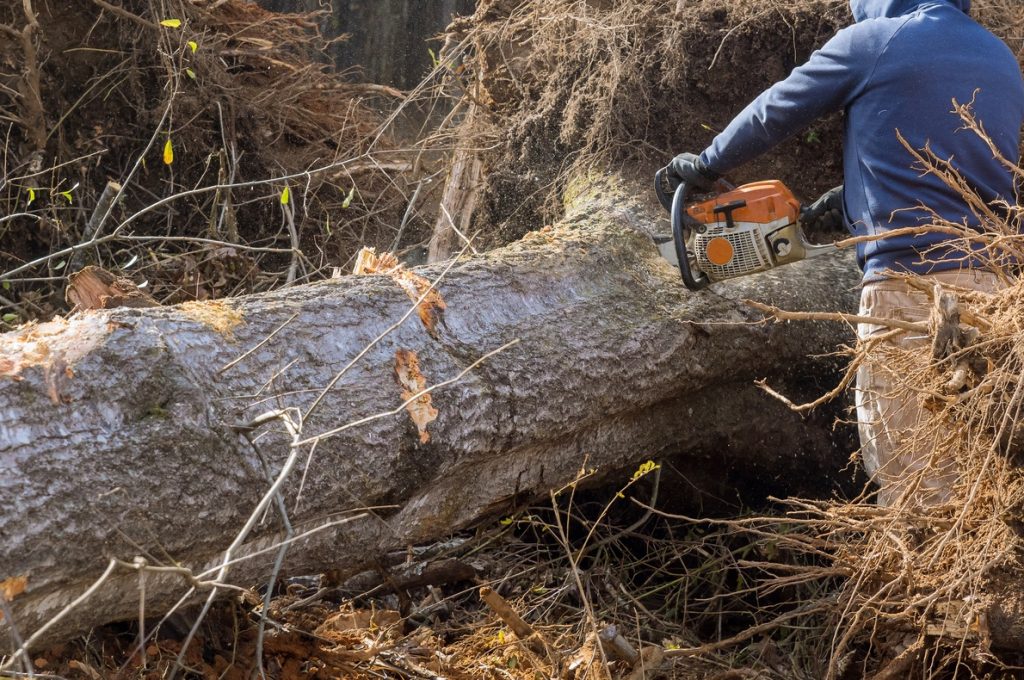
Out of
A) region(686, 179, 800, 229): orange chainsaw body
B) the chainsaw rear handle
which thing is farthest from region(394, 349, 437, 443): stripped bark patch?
region(686, 179, 800, 229): orange chainsaw body

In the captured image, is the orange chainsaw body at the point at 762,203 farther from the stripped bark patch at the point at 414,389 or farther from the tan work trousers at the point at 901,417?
the stripped bark patch at the point at 414,389

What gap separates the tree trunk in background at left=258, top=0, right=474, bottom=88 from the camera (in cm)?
865

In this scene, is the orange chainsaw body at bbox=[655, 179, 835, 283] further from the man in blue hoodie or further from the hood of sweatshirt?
the hood of sweatshirt

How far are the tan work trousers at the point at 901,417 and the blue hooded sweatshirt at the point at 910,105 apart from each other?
0.07 metres

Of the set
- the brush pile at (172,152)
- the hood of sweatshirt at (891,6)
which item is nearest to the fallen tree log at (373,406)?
the hood of sweatshirt at (891,6)

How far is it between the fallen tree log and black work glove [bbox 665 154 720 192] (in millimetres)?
294

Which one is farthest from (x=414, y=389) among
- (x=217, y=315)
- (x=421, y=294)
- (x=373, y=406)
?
(x=217, y=315)

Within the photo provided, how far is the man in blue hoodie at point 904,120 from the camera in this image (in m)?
2.78

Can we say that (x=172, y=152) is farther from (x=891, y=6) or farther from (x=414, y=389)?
(x=891, y=6)

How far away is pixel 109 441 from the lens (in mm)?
2064

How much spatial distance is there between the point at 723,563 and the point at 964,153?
1587mm

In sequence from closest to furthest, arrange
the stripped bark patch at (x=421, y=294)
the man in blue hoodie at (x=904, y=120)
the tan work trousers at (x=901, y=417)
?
the tan work trousers at (x=901, y=417) → the stripped bark patch at (x=421, y=294) → the man in blue hoodie at (x=904, y=120)

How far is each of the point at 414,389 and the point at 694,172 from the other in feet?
4.20

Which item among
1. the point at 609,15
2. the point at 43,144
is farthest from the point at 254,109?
the point at 609,15
